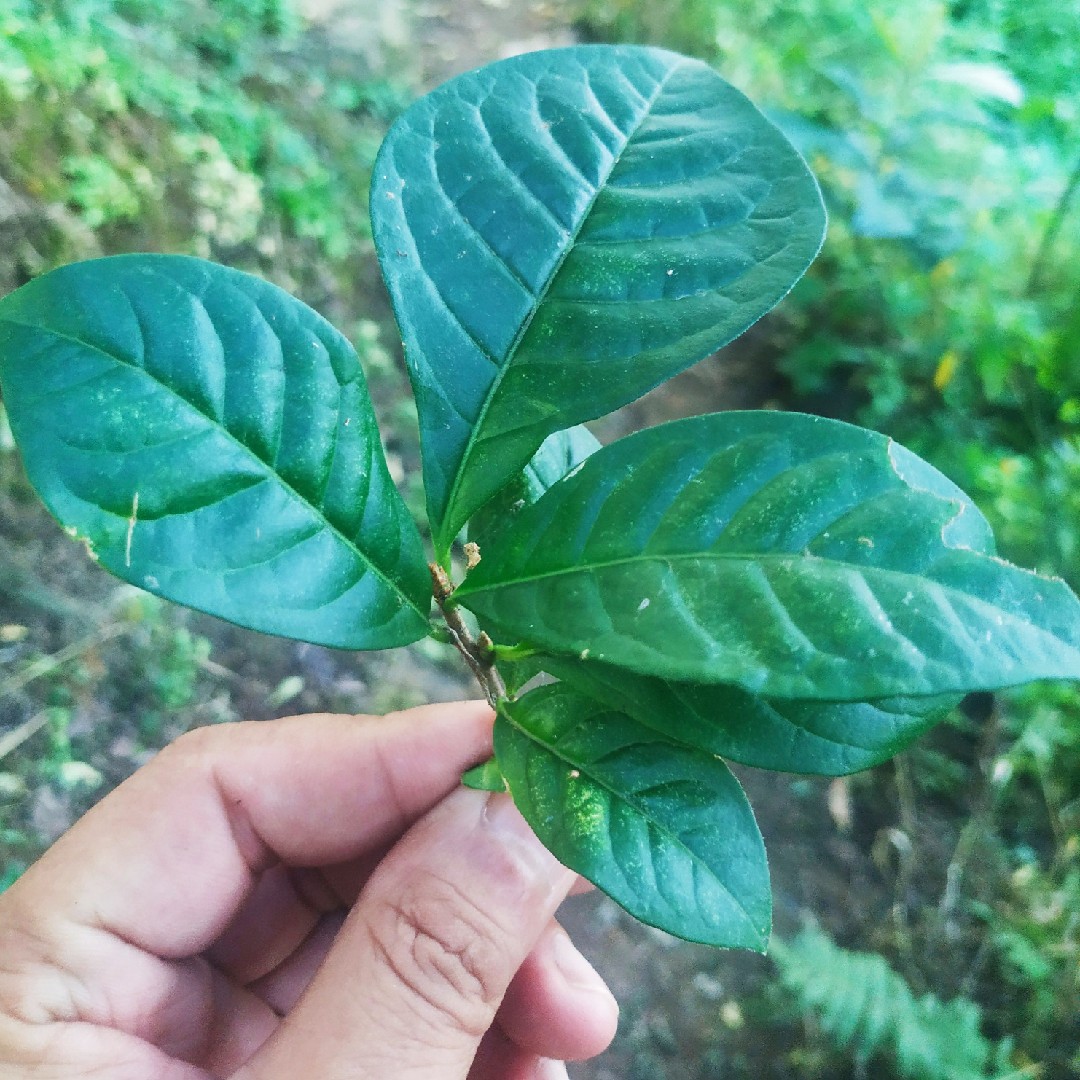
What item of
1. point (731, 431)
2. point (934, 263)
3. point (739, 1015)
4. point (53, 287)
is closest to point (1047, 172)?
point (934, 263)

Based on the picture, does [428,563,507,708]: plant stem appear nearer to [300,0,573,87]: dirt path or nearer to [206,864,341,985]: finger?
[206,864,341,985]: finger

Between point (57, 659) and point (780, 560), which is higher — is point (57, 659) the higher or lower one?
the lower one

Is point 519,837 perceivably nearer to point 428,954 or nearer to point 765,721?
point 428,954

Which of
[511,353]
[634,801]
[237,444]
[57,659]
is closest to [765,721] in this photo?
[634,801]

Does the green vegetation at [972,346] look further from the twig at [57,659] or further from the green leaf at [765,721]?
the twig at [57,659]

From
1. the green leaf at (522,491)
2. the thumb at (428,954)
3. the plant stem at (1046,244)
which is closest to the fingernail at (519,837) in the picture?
the thumb at (428,954)

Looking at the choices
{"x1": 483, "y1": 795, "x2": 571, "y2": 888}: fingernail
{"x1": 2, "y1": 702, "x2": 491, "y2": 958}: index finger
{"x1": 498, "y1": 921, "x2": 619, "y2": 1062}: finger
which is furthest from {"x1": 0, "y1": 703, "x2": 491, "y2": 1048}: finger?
{"x1": 498, "y1": 921, "x2": 619, "y2": 1062}: finger

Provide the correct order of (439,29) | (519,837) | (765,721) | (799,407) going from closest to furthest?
(765,721) → (519,837) → (799,407) → (439,29)
